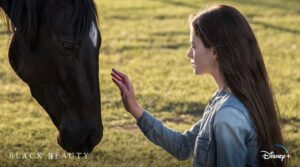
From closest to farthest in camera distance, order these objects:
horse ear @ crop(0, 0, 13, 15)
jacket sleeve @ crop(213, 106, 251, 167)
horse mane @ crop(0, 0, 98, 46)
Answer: jacket sleeve @ crop(213, 106, 251, 167)
horse mane @ crop(0, 0, 98, 46)
horse ear @ crop(0, 0, 13, 15)

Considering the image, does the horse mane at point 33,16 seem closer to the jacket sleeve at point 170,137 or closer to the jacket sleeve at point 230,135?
the jacket sleeve at point 170,137

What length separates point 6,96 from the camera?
265 inches

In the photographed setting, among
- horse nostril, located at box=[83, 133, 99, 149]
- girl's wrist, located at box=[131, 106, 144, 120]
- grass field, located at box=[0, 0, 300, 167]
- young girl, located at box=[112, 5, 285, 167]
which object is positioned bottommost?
grass field, located at box=[0, 0, 300, 167]

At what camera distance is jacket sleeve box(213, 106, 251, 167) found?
8.91ft

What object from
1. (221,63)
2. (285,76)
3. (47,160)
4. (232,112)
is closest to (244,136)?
(232,112)

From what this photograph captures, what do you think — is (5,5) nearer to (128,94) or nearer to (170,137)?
(128,94)

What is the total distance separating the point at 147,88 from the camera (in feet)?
23.0

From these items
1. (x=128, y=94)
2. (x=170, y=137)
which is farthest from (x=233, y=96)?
(x=128, y=94)

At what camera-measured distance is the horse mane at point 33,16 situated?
3029 mm

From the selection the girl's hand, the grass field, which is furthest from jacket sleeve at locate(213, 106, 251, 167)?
the grass field

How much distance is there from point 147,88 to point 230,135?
4310mm

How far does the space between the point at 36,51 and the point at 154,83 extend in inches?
164

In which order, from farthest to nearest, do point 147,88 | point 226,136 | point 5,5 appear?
point 147,88 → point 5,5 → point 226,136

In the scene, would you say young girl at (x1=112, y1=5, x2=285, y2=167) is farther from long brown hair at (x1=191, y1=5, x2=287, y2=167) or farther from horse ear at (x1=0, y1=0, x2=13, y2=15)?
horse ear at (x1=0, y1=0, x2=13, y2=15)
